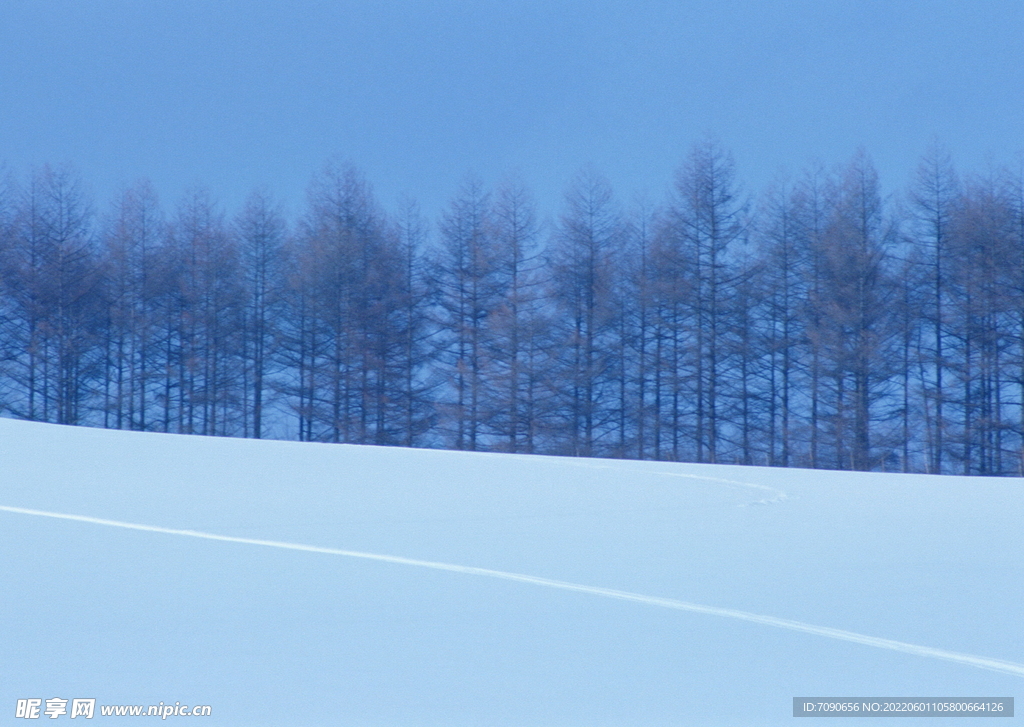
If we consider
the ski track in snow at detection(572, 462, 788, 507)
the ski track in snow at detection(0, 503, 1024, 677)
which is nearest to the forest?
the ski track in snow at detection(572, 462, 788, 507)

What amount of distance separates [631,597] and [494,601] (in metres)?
0.52

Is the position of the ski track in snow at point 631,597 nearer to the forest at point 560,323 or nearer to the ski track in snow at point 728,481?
the ski track in snow at point 728,481

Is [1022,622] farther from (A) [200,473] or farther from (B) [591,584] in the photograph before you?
(A) [200,473]

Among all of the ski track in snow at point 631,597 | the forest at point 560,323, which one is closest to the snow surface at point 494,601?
the ski track in snow at point 631,597

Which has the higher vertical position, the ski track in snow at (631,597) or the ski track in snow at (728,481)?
the ski track in snow at (728,481)

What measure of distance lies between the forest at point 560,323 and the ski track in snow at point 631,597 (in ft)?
51.3

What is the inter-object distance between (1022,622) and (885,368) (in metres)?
17.0

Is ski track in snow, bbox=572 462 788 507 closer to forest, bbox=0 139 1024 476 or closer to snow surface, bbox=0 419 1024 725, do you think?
snow surface, bbox=0 419 1024 725

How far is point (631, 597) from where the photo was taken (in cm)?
368

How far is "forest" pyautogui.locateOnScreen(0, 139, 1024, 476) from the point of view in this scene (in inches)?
770

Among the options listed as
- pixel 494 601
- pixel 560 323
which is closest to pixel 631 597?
pixel 494 601

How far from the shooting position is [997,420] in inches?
751

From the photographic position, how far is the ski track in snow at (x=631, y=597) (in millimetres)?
3043

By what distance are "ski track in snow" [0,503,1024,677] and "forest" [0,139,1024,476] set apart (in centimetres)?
1565
